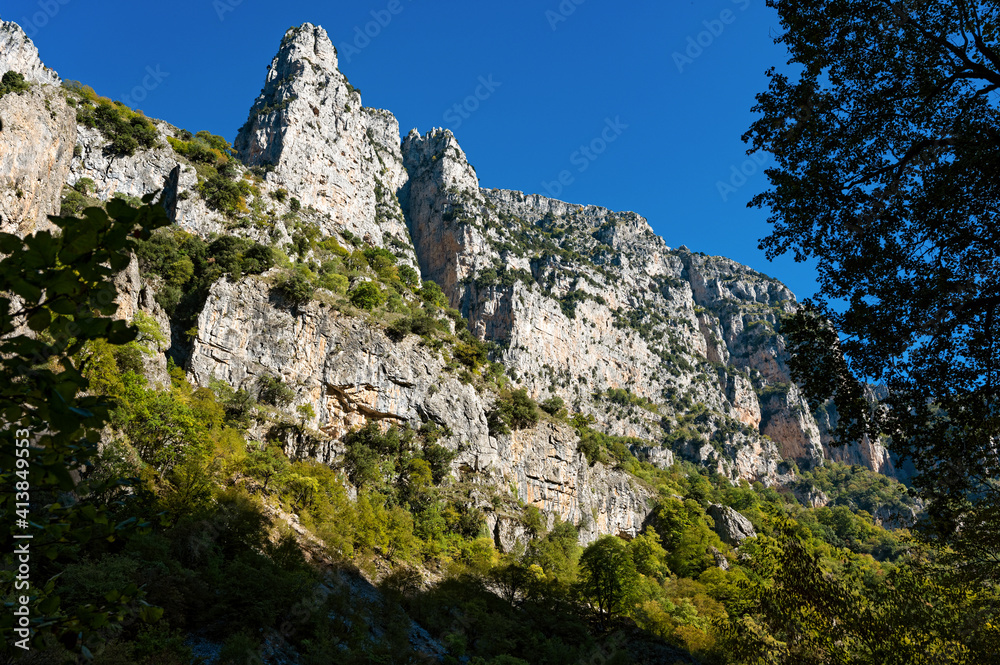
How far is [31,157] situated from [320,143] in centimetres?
4882

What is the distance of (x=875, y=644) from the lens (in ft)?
26.9

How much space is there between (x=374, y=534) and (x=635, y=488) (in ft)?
108

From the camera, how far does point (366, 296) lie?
3797 cm

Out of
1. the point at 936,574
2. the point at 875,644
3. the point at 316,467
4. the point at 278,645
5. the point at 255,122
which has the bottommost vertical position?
the point at 278,645

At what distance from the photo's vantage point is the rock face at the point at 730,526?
158ft

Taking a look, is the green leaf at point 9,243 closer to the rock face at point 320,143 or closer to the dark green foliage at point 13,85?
the dark green foliage at point 13,85

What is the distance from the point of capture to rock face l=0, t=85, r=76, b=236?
811 inches

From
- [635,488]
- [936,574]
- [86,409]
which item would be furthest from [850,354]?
[635,488]

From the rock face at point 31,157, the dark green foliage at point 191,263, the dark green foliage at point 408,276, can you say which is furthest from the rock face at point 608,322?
the rock face at point 31,157

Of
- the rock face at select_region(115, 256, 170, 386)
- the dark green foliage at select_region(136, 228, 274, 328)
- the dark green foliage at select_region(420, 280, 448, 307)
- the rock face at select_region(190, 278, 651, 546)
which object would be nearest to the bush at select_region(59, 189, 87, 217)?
the dark green foliage at select_region(136, 228, 274, 328)

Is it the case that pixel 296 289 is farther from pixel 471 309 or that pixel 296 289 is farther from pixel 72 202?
pixel 471 309

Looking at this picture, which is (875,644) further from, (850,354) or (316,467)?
(316,467)

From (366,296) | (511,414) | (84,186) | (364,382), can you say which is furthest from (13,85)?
(511,414)

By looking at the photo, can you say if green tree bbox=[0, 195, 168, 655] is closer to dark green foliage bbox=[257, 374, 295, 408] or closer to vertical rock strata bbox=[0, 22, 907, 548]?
vertical rock strata bbox=[0, 22, 907, 548]
